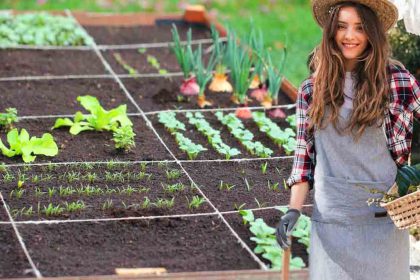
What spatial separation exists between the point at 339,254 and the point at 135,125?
7.32 ft

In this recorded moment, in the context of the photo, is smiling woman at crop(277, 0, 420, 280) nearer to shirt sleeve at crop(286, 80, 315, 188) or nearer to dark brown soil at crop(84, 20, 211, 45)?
shirt sleeve at crop(286, 80, 315, 188)

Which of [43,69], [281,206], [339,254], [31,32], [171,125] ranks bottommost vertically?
[339,254]

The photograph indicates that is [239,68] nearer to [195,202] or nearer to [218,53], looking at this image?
[218,53]

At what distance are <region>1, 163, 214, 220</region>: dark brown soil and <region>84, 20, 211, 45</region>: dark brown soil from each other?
9.17 feet

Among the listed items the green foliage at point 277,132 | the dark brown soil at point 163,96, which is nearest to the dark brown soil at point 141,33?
the dark brown soil at point 163,96

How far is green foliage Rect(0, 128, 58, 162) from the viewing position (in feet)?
16.5

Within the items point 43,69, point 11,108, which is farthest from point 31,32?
point 11,108

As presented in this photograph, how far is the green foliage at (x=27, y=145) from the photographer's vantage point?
5.02 metres

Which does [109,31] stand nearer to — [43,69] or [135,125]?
[43,69]

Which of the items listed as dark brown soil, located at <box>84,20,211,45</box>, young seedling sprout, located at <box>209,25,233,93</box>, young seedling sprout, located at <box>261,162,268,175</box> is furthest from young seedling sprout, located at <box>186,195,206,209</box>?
dark brown soil, located at <box>84,20,211,45</box>

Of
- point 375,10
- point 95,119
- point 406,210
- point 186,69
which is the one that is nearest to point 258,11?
point 186,69

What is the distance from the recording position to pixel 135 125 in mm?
5660

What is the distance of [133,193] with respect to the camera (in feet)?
15.2

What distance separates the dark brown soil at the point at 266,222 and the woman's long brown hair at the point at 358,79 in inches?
25.1
